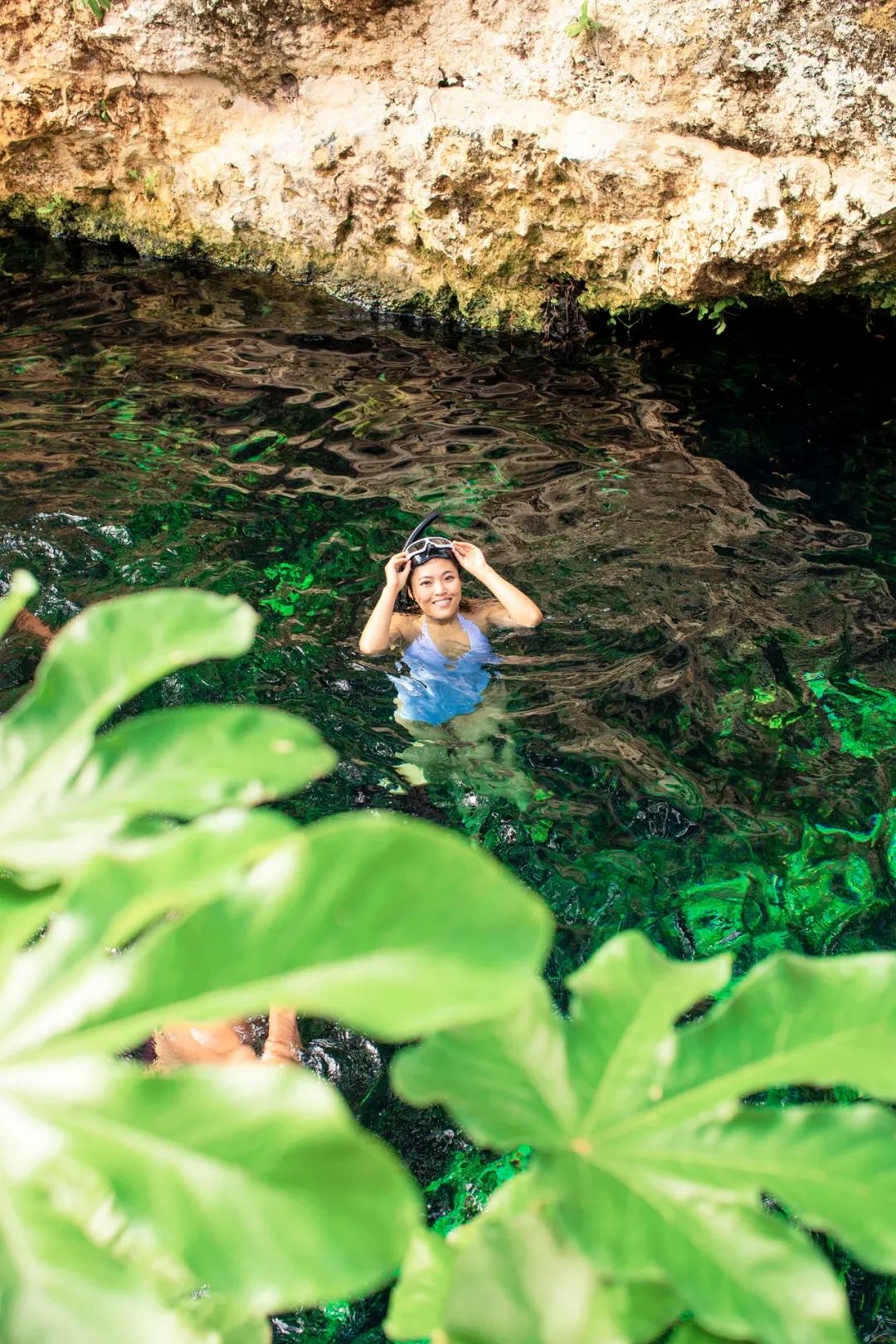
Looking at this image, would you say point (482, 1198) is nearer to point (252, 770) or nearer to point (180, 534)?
point (252, 770)

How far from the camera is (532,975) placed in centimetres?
53

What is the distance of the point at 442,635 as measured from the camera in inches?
179

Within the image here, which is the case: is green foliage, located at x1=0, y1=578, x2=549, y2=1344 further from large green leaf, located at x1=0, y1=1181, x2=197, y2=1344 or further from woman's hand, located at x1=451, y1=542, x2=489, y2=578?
woman's hand, located at x1=451, y1=542, x2=489, y2=578

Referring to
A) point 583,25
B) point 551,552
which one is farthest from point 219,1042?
point 583,25

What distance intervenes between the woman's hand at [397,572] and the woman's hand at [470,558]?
0.73ft

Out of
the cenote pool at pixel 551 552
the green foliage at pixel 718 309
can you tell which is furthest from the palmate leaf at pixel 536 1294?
the green foliage at pixel 718 309

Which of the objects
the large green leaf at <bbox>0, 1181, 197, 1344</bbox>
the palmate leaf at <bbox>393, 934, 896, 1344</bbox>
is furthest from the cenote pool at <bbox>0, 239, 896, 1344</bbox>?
the large green leaf at <bbox>0, 1181, 197, 1344</bbox>

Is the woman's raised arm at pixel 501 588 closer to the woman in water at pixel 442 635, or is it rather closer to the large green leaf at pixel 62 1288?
the woman in water at pixel 442 635

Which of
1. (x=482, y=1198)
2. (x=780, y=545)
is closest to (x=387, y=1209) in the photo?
(x=482, y=1198)

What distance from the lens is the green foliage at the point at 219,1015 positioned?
50cm

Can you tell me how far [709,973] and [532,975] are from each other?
27cm

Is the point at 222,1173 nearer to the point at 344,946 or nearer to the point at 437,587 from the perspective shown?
the point at 344,946

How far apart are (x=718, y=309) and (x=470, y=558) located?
328 cm

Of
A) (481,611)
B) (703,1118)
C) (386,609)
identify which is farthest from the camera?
(481,611)
